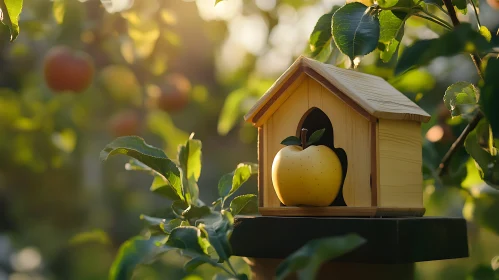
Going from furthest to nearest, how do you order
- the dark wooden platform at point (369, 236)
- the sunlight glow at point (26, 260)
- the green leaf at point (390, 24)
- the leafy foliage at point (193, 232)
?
1. the sunlight glow at point (26, 260)
2. the green leaf at point (390, 24)
3. the dark wooden platform at point (369, 236)
4. the leafy foliage at point (193, 232)

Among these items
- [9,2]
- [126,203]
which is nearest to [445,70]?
[9,2]

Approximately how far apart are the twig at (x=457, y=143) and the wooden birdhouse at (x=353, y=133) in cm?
9

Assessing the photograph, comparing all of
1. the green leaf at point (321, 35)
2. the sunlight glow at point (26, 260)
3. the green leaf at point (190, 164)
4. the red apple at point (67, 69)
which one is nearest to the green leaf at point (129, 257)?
the green leaf at point (190, 164)

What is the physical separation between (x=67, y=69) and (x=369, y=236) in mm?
1131

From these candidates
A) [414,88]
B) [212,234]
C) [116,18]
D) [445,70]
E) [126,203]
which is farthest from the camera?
[126,203]

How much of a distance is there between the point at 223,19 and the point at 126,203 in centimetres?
84

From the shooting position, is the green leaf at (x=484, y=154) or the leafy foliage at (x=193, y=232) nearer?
the leafy foliage at (x=193, y=232)

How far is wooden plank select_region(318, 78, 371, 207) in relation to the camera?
709 mm

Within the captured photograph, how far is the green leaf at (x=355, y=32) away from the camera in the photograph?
66 cm

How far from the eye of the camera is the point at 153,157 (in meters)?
0.66

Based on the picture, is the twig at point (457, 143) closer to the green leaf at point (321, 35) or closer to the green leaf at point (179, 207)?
the green leaf at point (321, 35)

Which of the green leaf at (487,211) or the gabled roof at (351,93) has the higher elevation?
the gabled roof at (351,93)

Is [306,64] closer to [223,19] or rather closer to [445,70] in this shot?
[445,70]

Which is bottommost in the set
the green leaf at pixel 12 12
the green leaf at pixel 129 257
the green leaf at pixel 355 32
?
the green leaf at pixel 129 257
